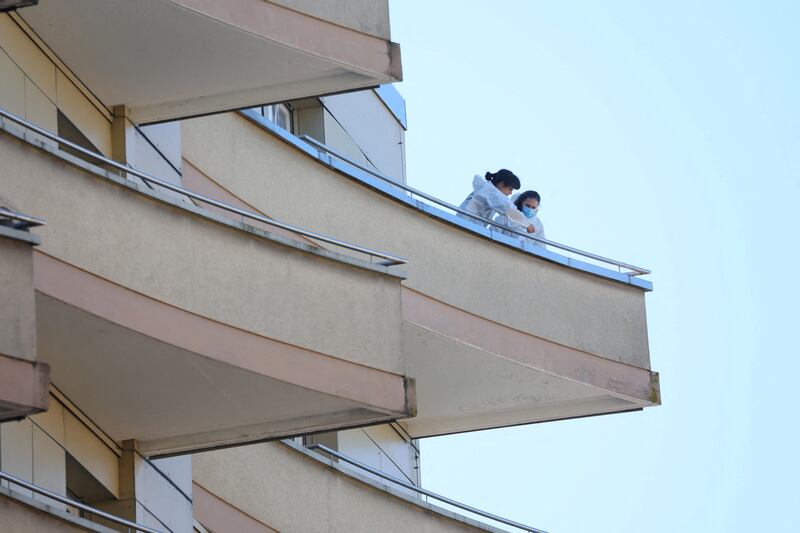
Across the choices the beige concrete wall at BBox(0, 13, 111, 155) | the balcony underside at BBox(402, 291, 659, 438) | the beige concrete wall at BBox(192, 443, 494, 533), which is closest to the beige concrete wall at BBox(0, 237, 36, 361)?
the beige concrete wall at BBox(0, 13, 111, 155)

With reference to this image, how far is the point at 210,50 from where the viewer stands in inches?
656

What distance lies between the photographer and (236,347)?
15141 millimetres

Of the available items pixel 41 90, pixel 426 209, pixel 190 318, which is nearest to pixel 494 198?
pixel 426 209

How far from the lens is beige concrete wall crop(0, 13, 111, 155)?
51.7 feet

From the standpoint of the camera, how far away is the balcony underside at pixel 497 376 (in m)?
20.0

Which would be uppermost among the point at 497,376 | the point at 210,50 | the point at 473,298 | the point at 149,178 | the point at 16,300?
the point at 210,50

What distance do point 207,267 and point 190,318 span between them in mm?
423

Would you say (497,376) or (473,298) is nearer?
(473,298)

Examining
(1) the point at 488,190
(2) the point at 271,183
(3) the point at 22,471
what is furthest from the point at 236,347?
(1) the point at 488,190

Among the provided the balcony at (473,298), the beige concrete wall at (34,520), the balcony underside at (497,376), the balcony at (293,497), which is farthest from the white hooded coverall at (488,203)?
the beige concrete wall at (34,520)

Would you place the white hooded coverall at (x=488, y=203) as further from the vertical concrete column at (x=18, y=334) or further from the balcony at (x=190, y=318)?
the vertical concrete column at (x=18, y=334)

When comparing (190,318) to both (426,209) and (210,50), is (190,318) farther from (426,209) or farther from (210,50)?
(426,209)

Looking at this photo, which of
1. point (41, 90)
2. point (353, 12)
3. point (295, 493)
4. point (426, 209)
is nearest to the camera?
point (41, 90)

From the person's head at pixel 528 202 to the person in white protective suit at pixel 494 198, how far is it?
265 millimetres
